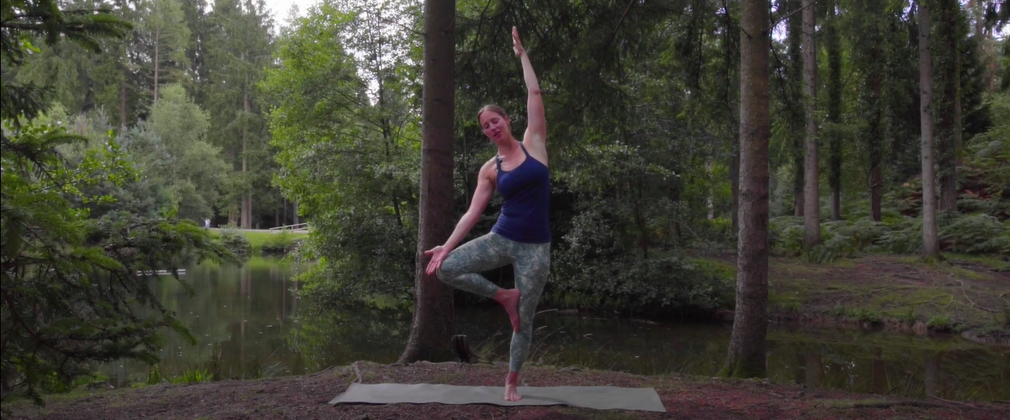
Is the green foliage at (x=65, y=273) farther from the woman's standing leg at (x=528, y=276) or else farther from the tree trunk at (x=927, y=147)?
the tree trunk at (x=927, y=147)

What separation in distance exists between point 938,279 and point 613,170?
735 centimetres

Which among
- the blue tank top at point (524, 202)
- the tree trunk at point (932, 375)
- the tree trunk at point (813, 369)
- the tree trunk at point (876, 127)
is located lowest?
the tree trunk at point (813, 369)

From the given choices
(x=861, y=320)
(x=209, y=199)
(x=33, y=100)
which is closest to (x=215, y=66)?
(x=209, y=199)

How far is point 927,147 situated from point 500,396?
16026mm

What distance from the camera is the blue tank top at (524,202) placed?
189 inches

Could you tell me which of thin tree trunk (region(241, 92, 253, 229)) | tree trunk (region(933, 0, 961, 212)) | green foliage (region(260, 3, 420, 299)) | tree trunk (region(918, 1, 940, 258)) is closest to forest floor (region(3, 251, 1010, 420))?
green foliage (region(260, 3, 420, 299))

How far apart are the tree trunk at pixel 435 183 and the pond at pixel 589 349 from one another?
1140 mm

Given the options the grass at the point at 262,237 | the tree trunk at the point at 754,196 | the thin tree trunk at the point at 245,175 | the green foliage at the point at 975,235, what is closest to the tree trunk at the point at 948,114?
the green foliage at the point at 975,235

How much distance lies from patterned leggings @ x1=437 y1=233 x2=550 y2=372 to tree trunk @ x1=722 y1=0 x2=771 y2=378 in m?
3.04

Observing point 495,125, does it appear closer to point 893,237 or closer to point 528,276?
point 528,276

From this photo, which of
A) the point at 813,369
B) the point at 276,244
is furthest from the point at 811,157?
the point at 276,244

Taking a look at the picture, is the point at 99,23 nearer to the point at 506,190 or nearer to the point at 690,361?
the point at 506,190

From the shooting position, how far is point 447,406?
509cm

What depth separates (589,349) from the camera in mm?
13609
